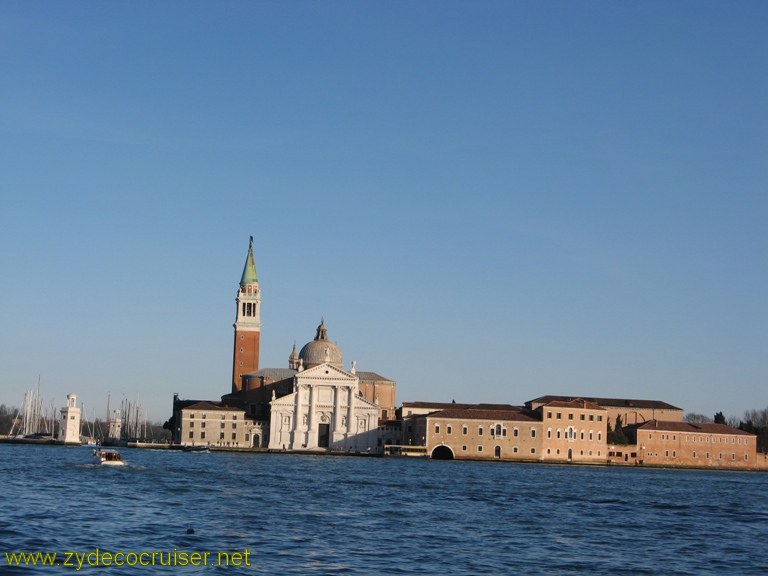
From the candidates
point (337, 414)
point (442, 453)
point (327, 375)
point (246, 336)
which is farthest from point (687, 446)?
point (246, 336)

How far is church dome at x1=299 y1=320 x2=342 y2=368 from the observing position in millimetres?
108125

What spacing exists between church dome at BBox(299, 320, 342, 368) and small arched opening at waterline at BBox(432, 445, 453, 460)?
611 inches

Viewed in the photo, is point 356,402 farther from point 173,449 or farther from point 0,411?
point 0,411

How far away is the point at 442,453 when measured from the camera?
96312 mm

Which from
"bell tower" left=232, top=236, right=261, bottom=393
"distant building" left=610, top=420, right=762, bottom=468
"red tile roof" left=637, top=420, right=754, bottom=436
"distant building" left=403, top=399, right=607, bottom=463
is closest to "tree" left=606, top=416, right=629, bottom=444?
"distant building" left=610, top=420, right=762, bottom=468

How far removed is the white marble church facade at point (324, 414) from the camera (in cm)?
10006

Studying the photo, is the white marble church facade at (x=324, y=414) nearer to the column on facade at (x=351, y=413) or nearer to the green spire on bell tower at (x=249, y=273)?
the column on facade at (x=351, y=413)

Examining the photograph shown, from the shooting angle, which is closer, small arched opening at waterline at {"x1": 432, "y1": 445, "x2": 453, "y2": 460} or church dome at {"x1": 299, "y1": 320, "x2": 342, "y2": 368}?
small arched opening at waterline at {"x1": 432, "y1": 445, "x2": 453, "y2": 460}

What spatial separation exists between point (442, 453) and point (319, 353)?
1836 cm

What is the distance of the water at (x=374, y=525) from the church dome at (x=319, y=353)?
194ft

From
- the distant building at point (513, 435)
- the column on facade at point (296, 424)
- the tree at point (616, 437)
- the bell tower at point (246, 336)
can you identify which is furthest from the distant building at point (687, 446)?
the bell tower at point (246, 336)

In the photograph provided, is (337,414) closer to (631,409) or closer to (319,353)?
(319,353)

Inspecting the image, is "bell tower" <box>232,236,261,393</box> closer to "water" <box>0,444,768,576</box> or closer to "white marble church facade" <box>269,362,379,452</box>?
"white marble church facade" <box>269,362,379,452</box>

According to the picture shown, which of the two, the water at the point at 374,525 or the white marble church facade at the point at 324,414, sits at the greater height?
the white marble church facade at the point at 324,414
